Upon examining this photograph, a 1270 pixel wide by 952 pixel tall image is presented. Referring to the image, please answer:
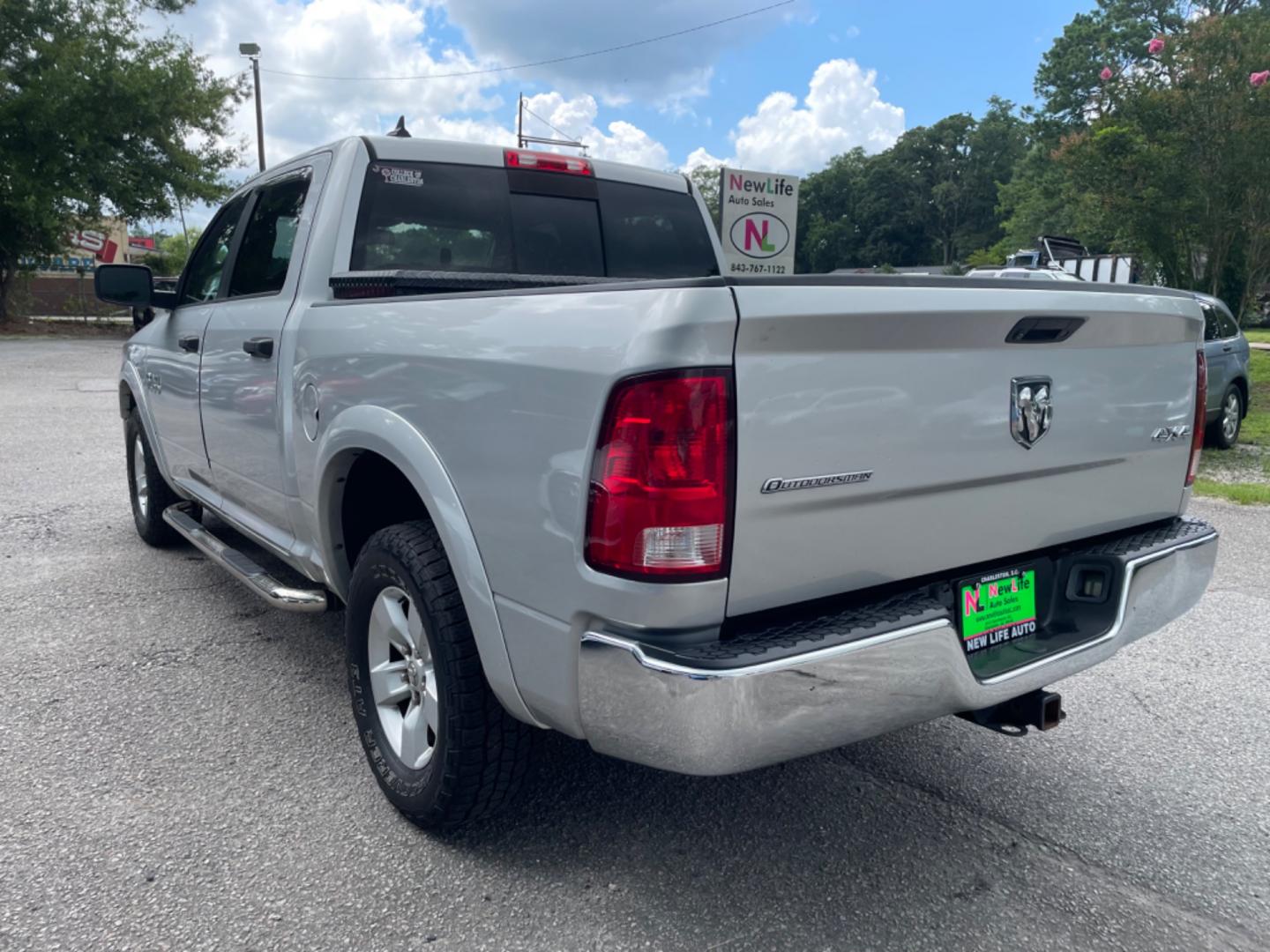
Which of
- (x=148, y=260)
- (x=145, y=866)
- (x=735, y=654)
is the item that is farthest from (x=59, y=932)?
(x=148, y=260)

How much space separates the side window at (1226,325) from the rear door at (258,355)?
31.8 ft

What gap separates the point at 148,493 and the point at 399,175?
289cm

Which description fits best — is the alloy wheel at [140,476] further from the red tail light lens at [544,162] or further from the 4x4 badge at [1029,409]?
the 4x4 badge at [1029,409]

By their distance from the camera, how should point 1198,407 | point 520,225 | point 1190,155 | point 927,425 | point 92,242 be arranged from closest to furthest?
point 927,425, point 1198,407, point 520,225, point 1190,155, point 92,242

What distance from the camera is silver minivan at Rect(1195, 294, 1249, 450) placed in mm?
9758

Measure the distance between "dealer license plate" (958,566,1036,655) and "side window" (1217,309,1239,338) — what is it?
30.2 ft

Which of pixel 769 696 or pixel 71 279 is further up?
pixel 71 279

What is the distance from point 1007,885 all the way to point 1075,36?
69060 mm

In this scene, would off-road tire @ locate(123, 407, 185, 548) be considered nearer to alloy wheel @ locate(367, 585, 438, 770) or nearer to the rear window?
the rear window

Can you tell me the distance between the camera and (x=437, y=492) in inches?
94.9

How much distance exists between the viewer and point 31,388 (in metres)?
13.9

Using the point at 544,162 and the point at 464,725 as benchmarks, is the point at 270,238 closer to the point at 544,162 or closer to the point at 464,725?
the point at 544,162

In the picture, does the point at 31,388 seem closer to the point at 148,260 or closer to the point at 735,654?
the point at 735,654

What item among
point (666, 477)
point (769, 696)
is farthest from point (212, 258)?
point (769, 696)
